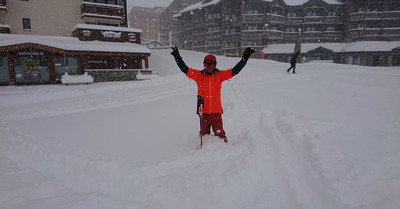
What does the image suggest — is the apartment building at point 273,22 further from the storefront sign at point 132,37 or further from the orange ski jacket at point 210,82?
the orange ski jacket at point 210,82

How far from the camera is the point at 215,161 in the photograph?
3.31 m

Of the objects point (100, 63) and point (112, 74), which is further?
point (100, 63)

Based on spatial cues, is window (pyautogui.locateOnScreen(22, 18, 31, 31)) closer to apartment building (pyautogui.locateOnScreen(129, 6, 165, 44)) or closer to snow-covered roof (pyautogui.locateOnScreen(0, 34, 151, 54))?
snow-covered roof (pyautogui.locateOnScreen(0, 34, 151, 54))

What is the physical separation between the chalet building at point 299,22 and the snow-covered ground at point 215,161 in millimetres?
29652

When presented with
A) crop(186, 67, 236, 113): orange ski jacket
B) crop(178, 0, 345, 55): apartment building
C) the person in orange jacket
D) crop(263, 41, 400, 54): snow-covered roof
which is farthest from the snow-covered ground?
crop(178, 0, 345, 55): apartment building

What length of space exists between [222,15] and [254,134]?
35.4m

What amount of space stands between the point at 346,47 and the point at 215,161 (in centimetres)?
3589

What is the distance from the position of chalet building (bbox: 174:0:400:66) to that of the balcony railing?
1863 centimetres

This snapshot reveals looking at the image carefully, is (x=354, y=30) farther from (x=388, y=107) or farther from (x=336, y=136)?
(x=336, y=136)

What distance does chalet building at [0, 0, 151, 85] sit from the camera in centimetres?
1472

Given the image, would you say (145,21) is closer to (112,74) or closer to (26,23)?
(26,23)

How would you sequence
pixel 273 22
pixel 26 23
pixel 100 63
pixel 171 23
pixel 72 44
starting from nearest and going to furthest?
1. pixel 72 44
2. pixel 26 23
3. pixel 100 63
4. pixel 273 22
5. pixel 171 23

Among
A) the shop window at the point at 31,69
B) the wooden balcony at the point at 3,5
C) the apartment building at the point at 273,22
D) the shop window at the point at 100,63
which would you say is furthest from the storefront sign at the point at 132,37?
the apartment building at the point at 273,22

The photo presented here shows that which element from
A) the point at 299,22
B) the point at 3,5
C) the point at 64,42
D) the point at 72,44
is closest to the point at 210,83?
the point at 72,44
